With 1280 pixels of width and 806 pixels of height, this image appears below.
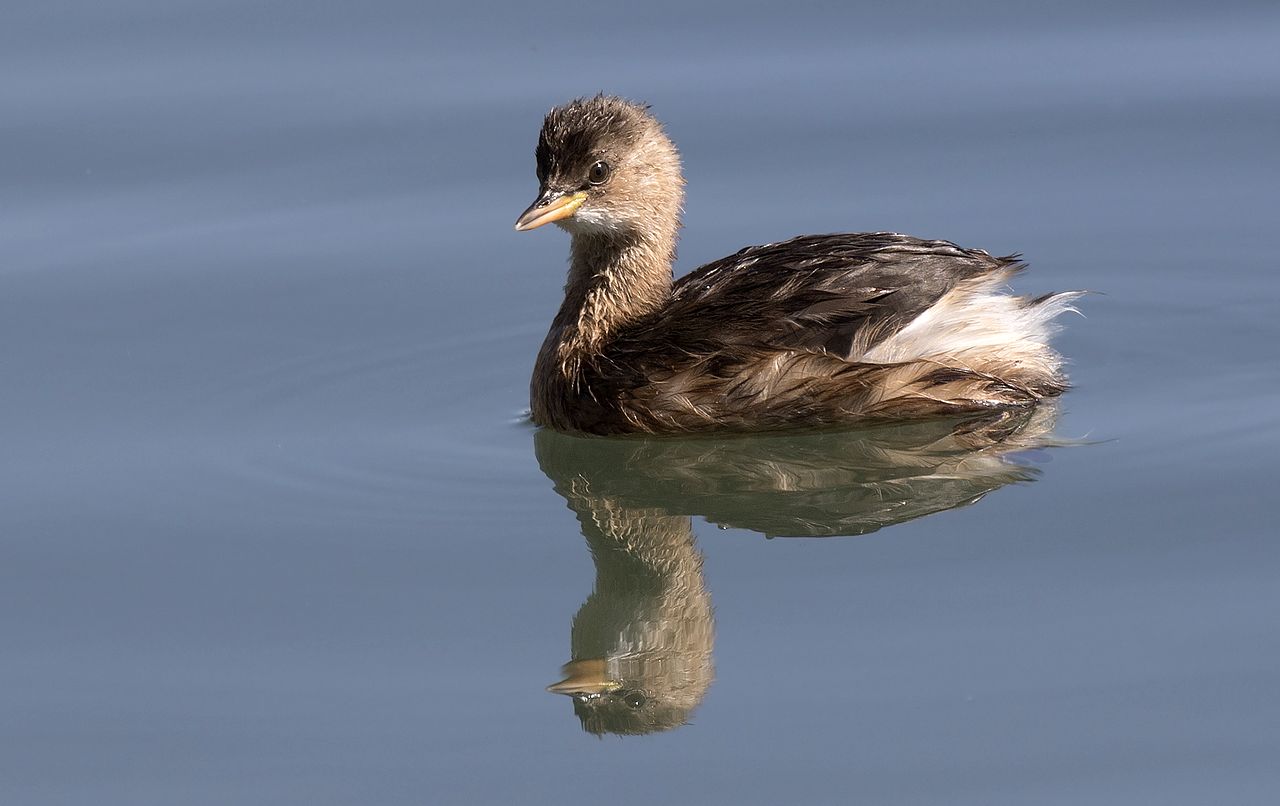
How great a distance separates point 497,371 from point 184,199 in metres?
1.92

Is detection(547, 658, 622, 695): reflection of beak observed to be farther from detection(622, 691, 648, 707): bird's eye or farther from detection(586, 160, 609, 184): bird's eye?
detection(586, 160, 609, 184): bird's eye

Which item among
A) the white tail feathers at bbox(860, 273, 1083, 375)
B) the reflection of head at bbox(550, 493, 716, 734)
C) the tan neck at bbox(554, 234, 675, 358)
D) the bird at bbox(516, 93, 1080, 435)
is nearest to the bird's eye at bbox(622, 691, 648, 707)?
the reflection of head at bbox(550, 493, 716, 734)

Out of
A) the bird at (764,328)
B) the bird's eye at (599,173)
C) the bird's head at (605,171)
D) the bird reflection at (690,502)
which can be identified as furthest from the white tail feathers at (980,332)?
the bird's eye at (599,173)

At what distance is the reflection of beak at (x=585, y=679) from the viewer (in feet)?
21.3

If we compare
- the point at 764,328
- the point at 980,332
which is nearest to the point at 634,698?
the point at 764,328

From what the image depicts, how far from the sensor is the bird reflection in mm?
6621

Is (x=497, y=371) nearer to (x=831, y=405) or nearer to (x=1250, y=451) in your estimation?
(x=831, y=405)

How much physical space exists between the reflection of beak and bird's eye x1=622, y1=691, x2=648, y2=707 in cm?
5

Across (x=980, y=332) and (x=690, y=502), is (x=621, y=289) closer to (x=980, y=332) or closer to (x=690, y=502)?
(x=690, y=502)

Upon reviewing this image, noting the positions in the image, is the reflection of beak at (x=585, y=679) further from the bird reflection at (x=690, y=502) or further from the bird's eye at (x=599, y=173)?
the bird's eye at (x=599, y=173)

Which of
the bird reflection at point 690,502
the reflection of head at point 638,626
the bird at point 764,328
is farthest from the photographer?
the bird at point 764,328

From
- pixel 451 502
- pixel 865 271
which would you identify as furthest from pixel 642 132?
pixel 451 502

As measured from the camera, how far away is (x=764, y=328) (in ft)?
26.1

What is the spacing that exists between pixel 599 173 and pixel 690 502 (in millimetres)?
1390
